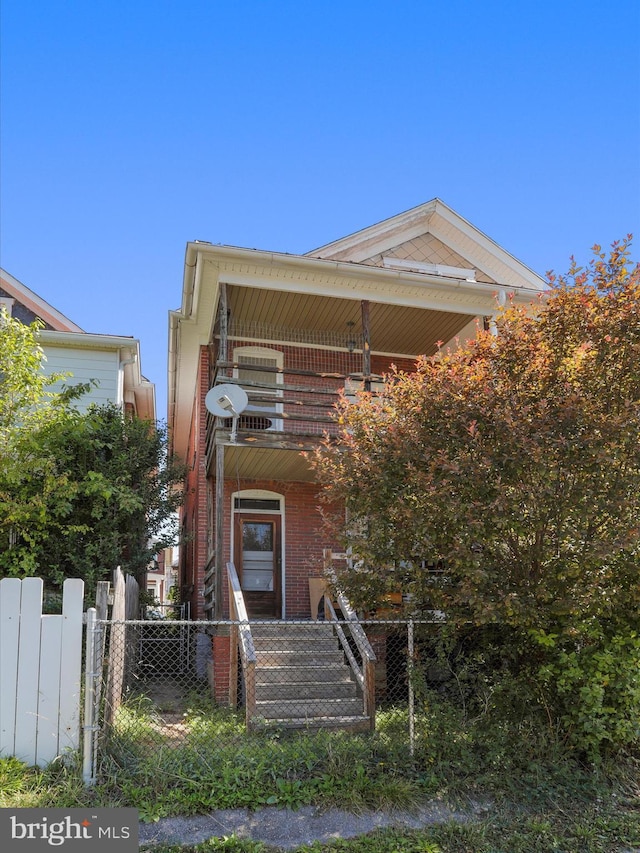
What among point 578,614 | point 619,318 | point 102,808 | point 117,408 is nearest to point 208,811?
point 102,808

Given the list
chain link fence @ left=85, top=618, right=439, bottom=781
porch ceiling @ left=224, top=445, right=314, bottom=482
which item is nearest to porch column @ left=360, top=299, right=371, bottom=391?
porch ceiling @ left=224, top=445, right=314, bottom=482

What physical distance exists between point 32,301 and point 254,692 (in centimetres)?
1053

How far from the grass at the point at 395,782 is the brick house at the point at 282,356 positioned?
170 inches

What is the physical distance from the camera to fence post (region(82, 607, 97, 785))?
5.25 metres

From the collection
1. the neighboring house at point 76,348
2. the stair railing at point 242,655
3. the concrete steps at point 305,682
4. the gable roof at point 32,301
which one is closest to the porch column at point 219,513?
the stair railing at point 242,655

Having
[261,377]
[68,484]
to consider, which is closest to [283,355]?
[261,377]

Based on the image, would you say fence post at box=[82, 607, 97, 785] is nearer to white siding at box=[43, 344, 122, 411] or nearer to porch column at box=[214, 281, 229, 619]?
porch column at box=[214, 281, 229, 619]

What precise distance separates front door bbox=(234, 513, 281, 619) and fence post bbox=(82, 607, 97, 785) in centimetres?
681

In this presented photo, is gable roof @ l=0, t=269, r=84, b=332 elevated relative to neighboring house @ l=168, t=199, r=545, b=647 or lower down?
elevated

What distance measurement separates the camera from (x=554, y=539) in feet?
19.5

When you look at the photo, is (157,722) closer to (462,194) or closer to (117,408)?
(117,408)

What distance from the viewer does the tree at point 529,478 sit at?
18.6 ft

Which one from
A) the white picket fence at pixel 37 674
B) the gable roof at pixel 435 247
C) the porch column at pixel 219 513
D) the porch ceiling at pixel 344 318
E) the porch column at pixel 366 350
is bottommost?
the white picket fence at pixel 37 674

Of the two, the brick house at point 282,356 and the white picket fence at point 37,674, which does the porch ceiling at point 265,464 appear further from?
the white picket fence at point 37,674
